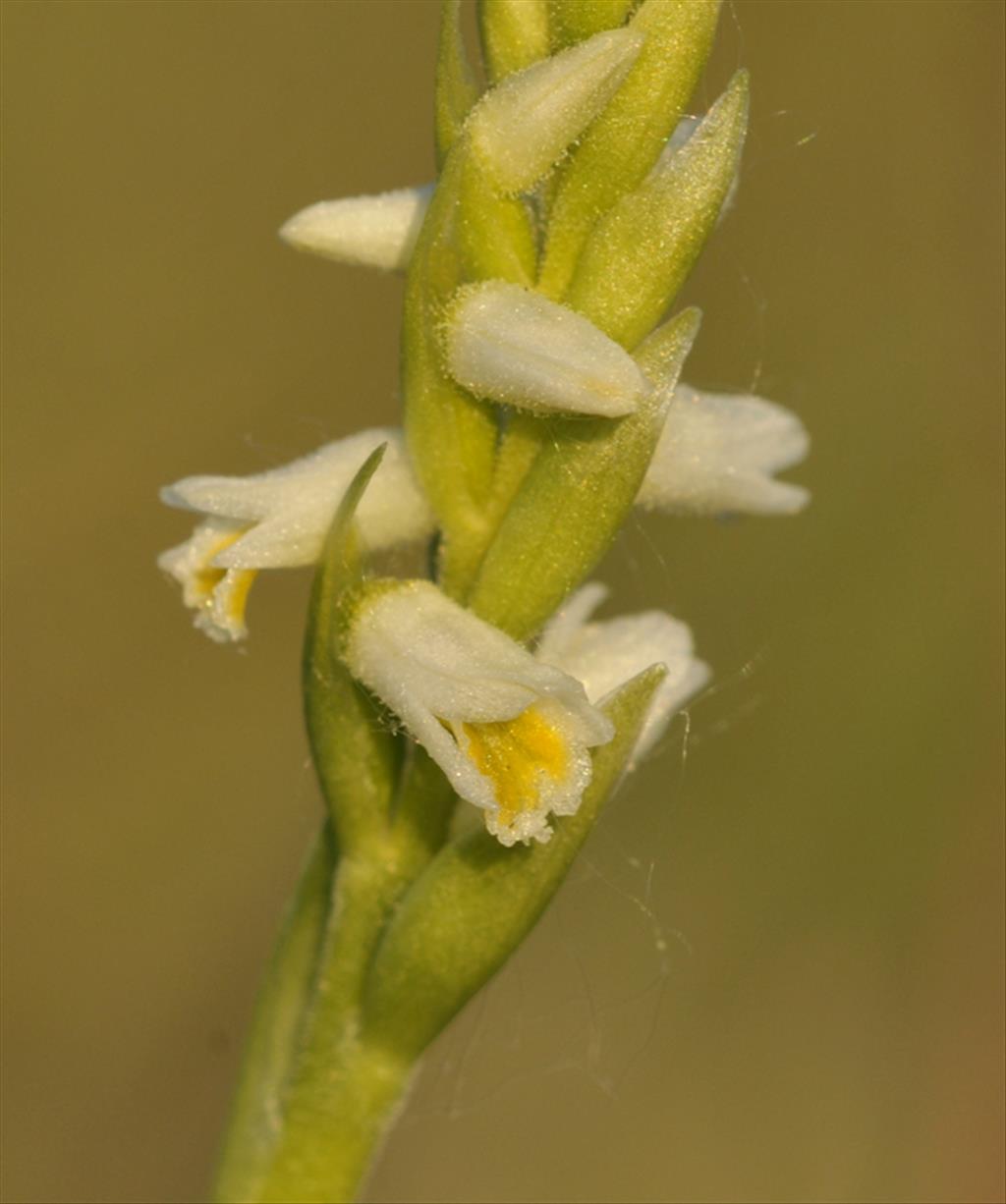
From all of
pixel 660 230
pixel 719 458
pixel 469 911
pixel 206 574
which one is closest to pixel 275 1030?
pixel 469 911

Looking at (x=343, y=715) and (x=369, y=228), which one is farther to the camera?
(x=369, y=228)

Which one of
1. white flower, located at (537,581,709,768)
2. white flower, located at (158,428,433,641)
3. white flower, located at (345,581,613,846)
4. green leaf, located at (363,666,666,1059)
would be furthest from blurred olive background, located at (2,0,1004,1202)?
white flower, located at (345,581,613,846)

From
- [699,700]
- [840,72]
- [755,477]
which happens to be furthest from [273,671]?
[755,477]

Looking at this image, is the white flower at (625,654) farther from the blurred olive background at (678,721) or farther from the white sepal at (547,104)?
the blurred olive background at (678,721)

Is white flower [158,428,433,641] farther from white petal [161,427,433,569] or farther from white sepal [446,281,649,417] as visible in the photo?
white sepal [446,281,649,417]

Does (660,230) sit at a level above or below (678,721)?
above

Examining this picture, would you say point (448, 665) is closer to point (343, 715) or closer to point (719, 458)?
point (343, 715)

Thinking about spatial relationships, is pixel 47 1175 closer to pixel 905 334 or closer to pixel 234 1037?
pixel 234 1037
